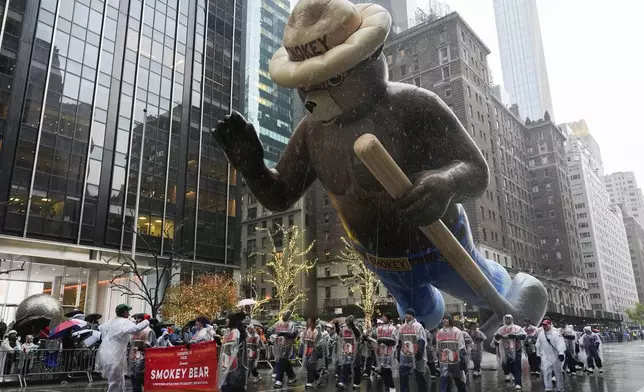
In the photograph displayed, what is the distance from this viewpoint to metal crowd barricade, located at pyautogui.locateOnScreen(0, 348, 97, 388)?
44.9 ft

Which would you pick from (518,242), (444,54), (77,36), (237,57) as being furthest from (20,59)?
(518,242)

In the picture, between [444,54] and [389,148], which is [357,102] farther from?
[444,54]

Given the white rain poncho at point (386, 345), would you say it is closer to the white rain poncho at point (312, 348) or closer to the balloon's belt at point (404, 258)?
the white rain poncho at point (312, 348)

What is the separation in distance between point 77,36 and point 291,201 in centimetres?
3099

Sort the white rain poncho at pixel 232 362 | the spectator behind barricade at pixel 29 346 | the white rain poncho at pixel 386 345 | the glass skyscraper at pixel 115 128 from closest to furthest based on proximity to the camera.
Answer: the white rain poncho at pixel 232 362 < the white rain poncho at pixel 386 345 < the spectator behind barricade at pixel 29 346 < the glass skyscraper at pixel 115 128

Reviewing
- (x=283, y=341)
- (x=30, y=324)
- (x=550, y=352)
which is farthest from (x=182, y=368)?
(x=30, y=324)

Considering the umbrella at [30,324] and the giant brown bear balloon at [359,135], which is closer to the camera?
the giant brown bear balloon at [359,135]

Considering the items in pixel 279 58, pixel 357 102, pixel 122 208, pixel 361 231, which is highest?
pixel 122 208

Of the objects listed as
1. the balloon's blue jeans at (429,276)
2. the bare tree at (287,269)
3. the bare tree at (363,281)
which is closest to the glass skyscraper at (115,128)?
the bare tree at (287,269)

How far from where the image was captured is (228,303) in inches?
1228

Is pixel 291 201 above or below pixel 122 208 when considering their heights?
below

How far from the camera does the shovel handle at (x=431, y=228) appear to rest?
12.4 ft

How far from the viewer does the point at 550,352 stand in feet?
34.1

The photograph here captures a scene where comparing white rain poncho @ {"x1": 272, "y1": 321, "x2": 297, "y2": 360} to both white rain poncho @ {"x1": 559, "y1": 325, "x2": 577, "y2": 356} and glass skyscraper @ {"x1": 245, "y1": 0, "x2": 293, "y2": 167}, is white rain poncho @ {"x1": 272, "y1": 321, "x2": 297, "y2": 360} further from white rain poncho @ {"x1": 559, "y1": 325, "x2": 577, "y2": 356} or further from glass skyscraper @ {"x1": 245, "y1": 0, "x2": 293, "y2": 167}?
glass skyscraper @ {"x1": 245, "y1": 0, "x2": 293, "y2": 167}
